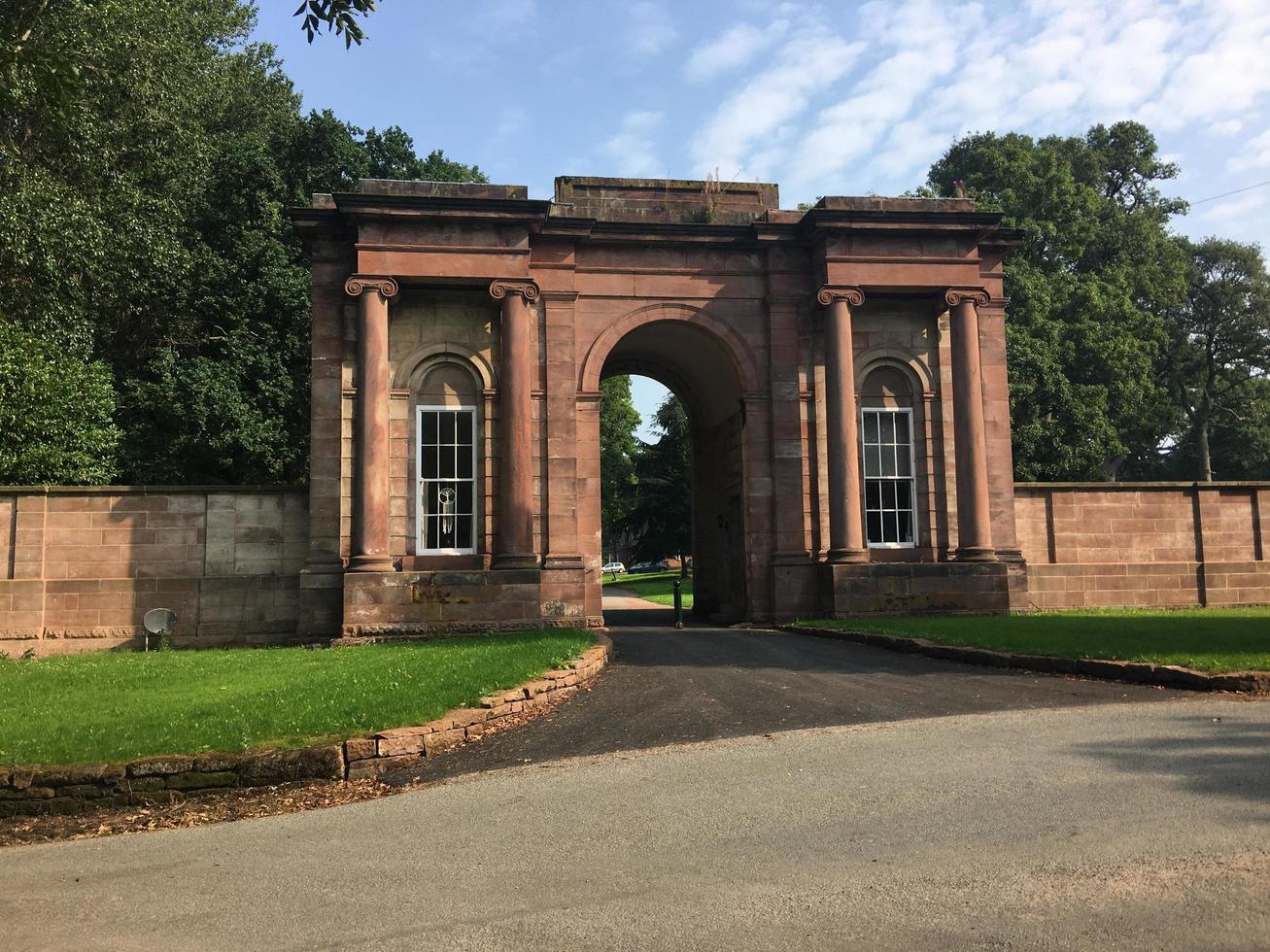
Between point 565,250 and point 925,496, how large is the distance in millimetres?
8594

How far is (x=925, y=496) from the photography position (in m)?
19.2

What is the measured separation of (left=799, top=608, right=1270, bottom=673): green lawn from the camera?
10.5 m

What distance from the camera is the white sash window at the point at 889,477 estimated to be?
19188 millimetres

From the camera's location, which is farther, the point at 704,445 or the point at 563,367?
the point at 704,445

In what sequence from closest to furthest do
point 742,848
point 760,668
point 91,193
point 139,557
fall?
point 742,848
point 760,668
point 139,557
point 91,193

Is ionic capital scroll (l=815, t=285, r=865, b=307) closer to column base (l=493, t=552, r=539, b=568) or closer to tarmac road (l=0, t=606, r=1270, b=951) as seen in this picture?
column base (l=493, t=552, r=539, b=568)

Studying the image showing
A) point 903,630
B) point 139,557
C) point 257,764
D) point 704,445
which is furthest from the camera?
point 704,445

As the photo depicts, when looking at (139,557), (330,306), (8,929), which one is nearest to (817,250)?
(330,306)

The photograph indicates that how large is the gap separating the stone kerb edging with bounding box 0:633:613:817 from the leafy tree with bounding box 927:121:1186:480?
29996 mm

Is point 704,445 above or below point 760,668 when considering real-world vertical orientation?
above

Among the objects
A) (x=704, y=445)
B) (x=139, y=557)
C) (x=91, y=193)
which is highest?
(x=91, y=193)

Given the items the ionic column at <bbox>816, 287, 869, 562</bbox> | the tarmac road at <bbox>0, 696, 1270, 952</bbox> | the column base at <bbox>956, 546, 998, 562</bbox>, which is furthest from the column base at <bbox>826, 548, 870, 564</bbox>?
the tarmac road at <bbox>0, 696, 1270, 952</bbox>

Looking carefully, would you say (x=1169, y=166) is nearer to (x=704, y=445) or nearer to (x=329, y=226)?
(x=704, y=445)

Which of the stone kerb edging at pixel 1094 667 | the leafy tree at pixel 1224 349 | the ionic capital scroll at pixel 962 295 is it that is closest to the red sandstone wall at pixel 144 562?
the stone kerb edging at pixel 1094 667
